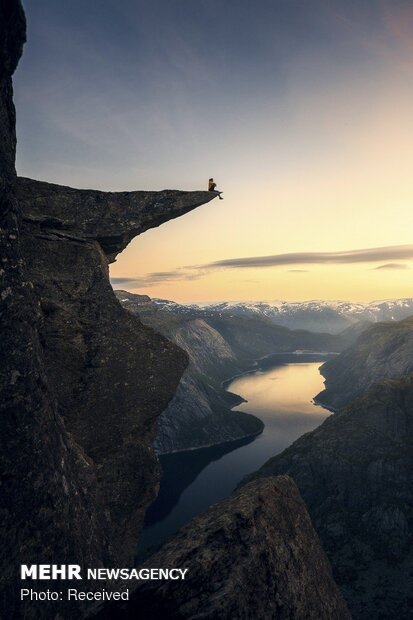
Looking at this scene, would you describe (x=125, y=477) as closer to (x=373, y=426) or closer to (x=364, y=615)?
(x=364, y=615)

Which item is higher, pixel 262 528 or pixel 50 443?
pixel 50 443

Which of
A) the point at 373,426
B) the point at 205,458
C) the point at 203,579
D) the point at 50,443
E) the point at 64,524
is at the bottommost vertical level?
the point at 205,458

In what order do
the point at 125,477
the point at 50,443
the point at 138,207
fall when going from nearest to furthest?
the point at 50,443
the point at 125,477
the point at 138,207

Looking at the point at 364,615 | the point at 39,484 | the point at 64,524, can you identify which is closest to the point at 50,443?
the point at 39,484

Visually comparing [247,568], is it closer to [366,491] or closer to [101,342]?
[101,342]

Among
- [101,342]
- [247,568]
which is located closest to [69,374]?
[101,342]

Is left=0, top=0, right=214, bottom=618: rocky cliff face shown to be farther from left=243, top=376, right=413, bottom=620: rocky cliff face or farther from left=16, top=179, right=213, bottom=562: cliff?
left=243, top=376, right=413, bottom=620: rocky cliff face
